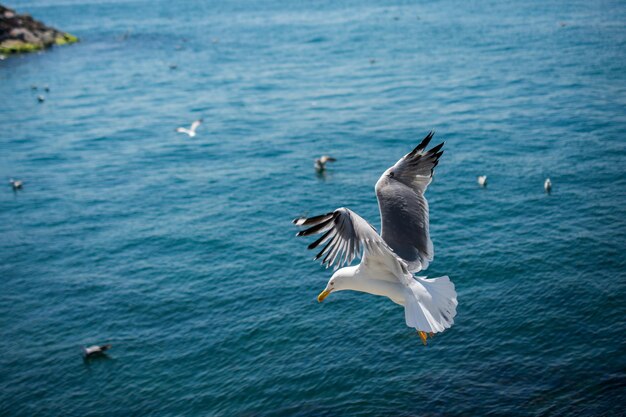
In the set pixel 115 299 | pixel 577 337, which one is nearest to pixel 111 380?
pixel 115 299

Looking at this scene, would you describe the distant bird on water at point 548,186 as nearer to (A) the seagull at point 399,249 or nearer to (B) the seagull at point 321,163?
(B) the seagull at point 321,163

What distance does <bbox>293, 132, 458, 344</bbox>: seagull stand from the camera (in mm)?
13633

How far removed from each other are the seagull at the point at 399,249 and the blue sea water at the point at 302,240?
7626 mm

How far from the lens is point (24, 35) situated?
9662 cm

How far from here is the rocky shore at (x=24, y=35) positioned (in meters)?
94.9

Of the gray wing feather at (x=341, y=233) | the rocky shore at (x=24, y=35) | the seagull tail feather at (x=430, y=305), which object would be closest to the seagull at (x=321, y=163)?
the seagull tail feather at (x=430, y=305)

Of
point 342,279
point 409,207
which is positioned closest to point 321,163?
point 409,207

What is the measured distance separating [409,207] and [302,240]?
1748 cm

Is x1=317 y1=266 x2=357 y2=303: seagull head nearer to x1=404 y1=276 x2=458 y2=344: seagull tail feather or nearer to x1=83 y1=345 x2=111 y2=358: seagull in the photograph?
x1=404 y1=276 x2=458 y2=344: seagull tail feather

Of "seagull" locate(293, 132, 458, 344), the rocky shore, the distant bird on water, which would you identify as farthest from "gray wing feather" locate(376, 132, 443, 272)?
the rocky shore

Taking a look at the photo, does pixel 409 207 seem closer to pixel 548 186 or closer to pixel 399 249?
pixel 399 249

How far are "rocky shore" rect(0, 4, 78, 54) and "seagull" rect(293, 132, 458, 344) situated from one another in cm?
8948

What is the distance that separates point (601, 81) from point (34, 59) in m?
68.7

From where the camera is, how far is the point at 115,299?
3048 centimetres
